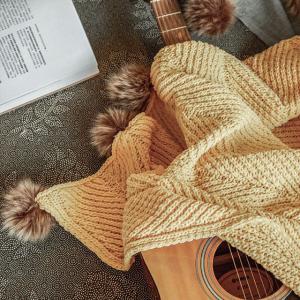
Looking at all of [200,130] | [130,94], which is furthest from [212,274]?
[130,94]

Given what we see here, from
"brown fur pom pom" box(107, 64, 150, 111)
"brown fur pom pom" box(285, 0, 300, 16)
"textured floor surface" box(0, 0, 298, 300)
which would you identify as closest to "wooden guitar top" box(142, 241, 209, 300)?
"textured floor surface" box(0, 0, 298, 300)

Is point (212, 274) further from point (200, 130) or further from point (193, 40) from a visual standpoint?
point (193, 40)

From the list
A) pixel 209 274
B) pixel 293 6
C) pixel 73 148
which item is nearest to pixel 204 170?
pixel 209 274

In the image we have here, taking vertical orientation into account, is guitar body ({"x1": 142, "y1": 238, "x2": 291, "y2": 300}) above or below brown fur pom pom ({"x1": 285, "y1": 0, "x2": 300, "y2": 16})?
below

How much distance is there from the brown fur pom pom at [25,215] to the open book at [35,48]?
0.18m

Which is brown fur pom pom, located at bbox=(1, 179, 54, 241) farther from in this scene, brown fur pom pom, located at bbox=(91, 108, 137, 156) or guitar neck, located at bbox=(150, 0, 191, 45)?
guitar neck, located at bbox=(150, 0, 191, 45)

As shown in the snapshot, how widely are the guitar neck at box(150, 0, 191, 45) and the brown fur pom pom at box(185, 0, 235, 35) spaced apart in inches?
0.9

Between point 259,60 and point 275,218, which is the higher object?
point 259,60

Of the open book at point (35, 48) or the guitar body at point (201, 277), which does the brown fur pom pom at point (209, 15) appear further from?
the guitar body at point (201, 277)

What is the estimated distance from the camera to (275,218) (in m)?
0.78

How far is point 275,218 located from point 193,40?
1.21 ft

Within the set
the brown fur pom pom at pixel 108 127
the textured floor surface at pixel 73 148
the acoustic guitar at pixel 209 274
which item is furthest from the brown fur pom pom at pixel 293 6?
the acoustic guitar at pixel 209 274

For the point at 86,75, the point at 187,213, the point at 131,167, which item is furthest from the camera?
the point at 86,75

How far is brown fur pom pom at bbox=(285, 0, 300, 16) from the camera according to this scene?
1.00m
